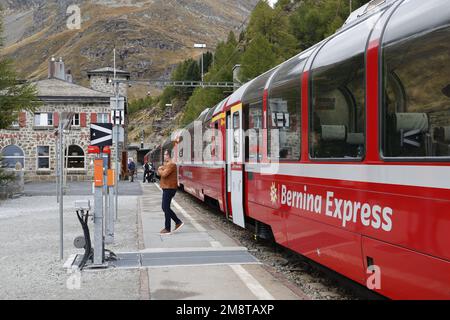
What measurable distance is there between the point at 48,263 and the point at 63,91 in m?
40.9

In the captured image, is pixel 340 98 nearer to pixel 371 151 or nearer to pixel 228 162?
pixel 371 151

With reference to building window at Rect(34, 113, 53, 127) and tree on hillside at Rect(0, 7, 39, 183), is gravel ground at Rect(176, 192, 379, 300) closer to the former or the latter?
tree on hillside at Rect(0, 7, 39, 183)

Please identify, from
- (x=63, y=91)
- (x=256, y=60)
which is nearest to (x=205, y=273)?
(x=256, y=60)

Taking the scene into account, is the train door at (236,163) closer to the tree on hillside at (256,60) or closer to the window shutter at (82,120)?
the tree on hillside at (256,60)

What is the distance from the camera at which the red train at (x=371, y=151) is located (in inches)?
164

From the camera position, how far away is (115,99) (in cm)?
1570

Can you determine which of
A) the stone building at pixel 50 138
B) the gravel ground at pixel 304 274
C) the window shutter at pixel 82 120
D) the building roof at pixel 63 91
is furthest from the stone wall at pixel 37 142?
the gravel ground at pixel 304 274

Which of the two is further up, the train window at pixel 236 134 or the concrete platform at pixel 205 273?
the train window at pixel 236 134

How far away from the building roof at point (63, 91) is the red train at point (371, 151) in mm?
39398

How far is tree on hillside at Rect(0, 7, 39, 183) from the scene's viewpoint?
23406 millimetres

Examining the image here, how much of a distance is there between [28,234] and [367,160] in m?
9.71

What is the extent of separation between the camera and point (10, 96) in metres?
23.7
